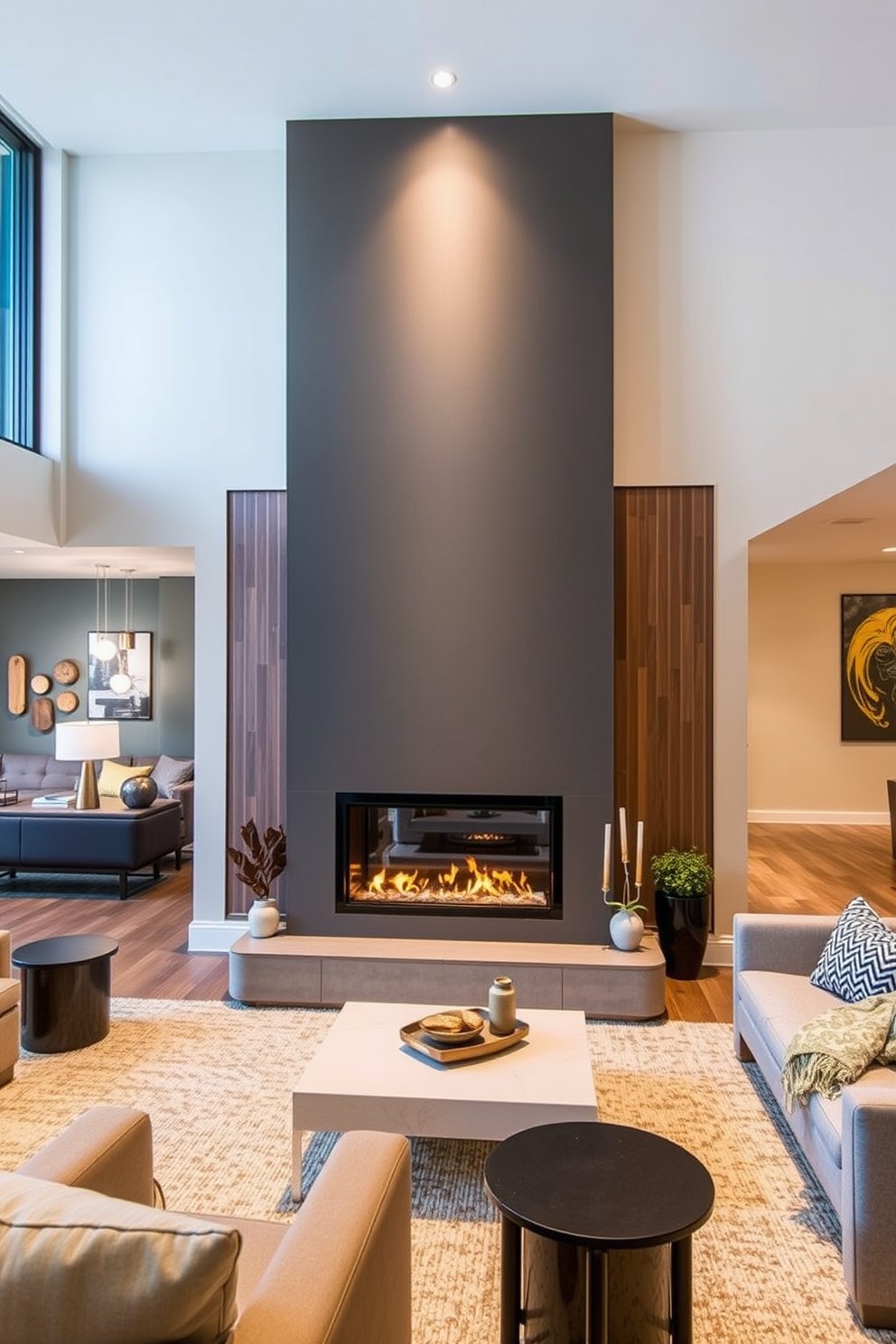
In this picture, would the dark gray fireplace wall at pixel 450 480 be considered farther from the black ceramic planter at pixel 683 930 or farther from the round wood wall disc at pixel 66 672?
the round wood wall disc at pixel 66 672

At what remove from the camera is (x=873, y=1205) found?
2006 mm

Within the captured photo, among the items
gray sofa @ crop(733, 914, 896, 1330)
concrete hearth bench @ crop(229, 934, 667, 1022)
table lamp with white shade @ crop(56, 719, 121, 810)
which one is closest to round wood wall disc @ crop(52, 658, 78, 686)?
table lamp with white shade @ crop(56, 719, 121, 810)

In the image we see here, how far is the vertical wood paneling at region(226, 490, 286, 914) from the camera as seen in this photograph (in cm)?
471

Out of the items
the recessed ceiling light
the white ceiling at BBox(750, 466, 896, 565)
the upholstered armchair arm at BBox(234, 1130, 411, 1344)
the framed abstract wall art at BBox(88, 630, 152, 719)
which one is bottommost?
the upholstered armchair arm at BBox(234, 1130, 411, 1344)

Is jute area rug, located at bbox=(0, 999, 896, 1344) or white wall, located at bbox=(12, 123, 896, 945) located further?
white wall, located at bbox=(12, 123, 896, 945)

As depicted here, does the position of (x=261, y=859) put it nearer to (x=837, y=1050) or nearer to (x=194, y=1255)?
(x=837, y=1050)

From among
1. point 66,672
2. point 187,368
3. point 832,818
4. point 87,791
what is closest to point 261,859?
point 87,791

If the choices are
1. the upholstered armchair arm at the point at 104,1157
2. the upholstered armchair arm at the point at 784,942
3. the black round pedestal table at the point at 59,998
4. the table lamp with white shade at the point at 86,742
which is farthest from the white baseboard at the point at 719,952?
the table lamp with white shade at the point at 86,742

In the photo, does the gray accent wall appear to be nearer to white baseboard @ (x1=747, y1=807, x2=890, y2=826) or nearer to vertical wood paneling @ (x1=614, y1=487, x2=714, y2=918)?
vertical wood paneling @ (x1=614, y1=487, x2=714, y2=918)

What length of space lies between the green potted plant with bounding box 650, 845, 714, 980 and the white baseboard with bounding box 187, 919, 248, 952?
2155 millimetres

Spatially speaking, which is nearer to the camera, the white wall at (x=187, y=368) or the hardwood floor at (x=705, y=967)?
the hardwood floor at (x=705, y=967)

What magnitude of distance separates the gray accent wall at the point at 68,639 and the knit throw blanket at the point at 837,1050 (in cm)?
702

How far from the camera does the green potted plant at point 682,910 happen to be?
13.8 feet

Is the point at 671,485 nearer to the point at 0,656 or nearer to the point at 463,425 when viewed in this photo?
the point at 463,425
